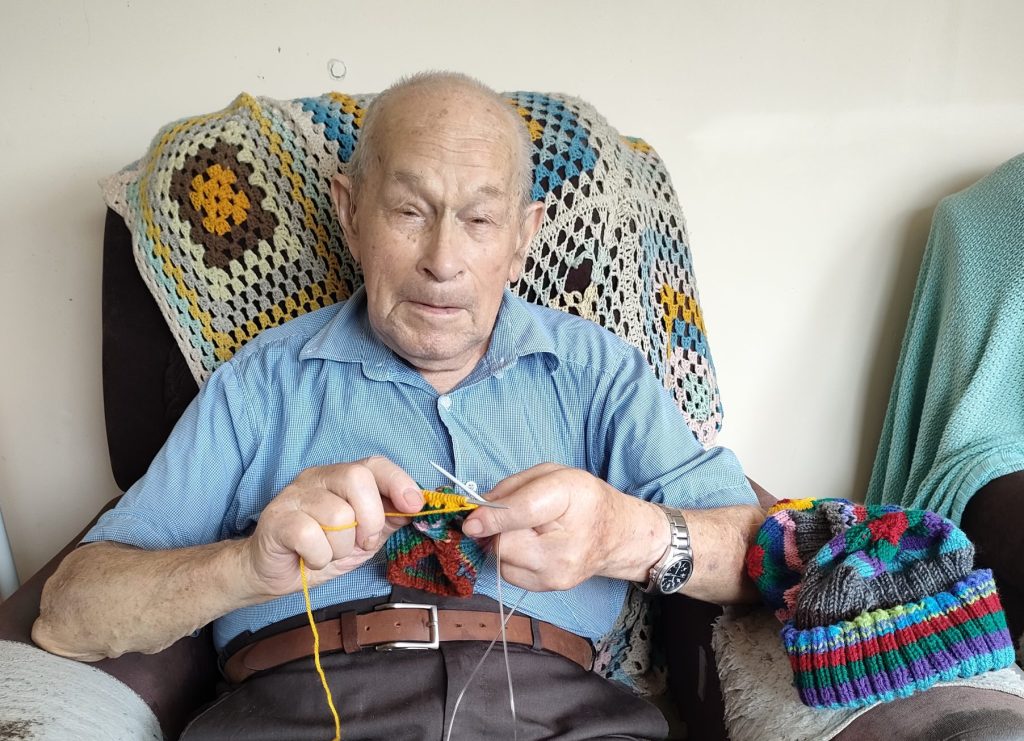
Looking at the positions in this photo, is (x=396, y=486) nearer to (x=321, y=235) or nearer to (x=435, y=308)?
(x=435, y=308)

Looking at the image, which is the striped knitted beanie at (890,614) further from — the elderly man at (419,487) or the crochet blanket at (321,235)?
the crochet blanket at (321,235)

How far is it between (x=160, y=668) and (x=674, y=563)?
0.73 m

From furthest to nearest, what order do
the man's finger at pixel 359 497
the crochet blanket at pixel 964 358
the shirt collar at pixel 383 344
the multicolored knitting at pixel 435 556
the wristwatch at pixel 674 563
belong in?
the crochet blanket at pixel 964 358 < the shirt collar at pixel 383 344 < the wristwatch at pixel 674 563 < the multicolored knitting at pixel 435 556 < the man's finger at pixel 359 497

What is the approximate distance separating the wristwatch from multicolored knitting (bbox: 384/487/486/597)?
251 mm

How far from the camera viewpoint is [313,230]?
1397mm

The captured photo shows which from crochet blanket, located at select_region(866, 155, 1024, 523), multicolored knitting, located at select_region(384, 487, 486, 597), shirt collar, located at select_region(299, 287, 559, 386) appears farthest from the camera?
crochet blanket, located at select_region(866, 155, 1024, 523)

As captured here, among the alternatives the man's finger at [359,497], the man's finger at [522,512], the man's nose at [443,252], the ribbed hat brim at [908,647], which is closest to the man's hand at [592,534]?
the man's finger at [522,512]

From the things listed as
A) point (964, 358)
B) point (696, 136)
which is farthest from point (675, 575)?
point (696, 136)

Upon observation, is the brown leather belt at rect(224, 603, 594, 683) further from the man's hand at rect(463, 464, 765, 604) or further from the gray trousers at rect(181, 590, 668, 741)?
the man's hand at rect(463, 464, 765, 604)

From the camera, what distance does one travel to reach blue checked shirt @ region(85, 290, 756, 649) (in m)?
1.17

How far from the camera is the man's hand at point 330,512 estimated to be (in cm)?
89

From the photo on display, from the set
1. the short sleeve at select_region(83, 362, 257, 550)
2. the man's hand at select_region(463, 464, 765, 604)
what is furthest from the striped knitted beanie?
the short sleeve at select_region(83, 362, 257, 550)

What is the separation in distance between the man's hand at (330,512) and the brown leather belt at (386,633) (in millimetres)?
181

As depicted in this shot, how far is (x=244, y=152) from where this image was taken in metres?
1.37
